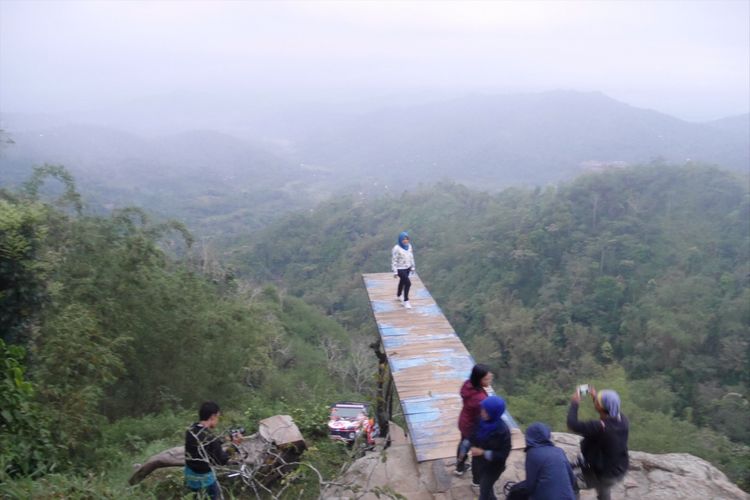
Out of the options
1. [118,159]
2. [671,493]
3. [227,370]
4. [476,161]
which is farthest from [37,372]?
[118,159]

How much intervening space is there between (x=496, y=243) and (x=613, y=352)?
15072mm

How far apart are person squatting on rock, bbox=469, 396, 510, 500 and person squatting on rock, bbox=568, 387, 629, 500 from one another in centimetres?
58

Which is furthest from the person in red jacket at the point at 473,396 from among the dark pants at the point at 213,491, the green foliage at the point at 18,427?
the green foliage at the point at 18,427

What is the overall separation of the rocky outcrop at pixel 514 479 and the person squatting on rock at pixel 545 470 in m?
1.77

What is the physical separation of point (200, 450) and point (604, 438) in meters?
3.38

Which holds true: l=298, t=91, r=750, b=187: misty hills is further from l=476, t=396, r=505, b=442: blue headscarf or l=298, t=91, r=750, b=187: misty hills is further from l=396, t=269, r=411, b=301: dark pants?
l=476, t=396, r=505, b=442: blue headscarf

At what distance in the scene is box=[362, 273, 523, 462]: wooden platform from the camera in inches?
236

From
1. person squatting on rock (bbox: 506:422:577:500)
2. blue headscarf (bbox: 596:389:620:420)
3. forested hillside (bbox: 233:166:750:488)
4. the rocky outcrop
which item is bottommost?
forested hillside (bbox: 233:166:750:488)

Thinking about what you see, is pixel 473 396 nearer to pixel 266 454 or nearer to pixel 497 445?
pixel 497 445

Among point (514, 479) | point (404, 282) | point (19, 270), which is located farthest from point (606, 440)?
point (19, 270)

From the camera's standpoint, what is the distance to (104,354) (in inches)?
298

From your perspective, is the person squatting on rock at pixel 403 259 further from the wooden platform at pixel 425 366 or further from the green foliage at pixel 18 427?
the green foliage at pixel 18 427

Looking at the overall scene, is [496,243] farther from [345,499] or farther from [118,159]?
[118,159]

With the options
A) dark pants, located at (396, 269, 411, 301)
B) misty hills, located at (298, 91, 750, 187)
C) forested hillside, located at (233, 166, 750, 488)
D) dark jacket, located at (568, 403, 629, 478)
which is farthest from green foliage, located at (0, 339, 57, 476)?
misty hills, located at (298, 91, 750, 187)
